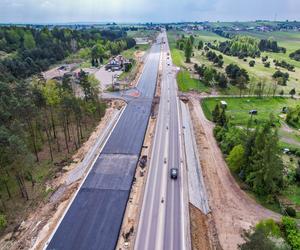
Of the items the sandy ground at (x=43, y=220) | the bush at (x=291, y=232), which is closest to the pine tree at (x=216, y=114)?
the bush at (x=291, y=232)

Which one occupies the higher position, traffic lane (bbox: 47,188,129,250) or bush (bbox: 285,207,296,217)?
traffic lane (bbox: 47,188,129,250)

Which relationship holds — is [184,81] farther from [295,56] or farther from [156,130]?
[295,56]

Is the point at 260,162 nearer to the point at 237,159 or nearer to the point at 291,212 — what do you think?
→ the point at 237,159

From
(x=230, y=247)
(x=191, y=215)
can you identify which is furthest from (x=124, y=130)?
(x=230, y=247)

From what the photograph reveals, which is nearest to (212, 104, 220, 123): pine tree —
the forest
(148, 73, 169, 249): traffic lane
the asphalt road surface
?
(148, 73, 169, 249): traffic lane

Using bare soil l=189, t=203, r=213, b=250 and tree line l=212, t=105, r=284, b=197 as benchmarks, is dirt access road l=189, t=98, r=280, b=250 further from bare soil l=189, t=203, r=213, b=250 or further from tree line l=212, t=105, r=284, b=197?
tree line l=212, t=105, r=284, b=197

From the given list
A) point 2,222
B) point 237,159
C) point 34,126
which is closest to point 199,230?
point 237,159

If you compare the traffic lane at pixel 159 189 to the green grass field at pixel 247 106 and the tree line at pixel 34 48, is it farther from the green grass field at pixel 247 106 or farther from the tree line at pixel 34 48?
the tree line at pixel 34 48
